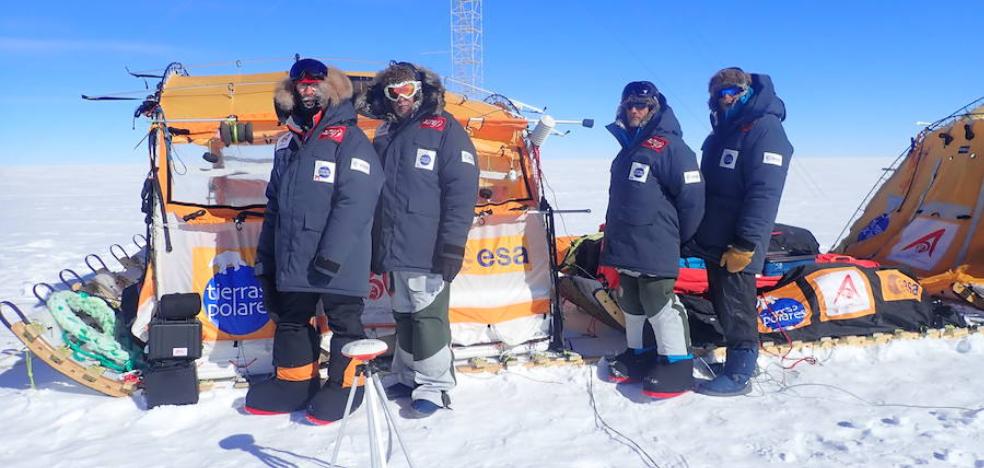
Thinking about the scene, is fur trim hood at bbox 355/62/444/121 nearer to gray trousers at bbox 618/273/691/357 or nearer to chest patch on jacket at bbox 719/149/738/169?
gray trousers at bbox 618/273/691/357

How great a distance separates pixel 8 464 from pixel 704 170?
13.8 feet

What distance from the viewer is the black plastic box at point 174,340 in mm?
3971

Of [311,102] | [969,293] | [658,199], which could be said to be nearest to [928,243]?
[969,293]

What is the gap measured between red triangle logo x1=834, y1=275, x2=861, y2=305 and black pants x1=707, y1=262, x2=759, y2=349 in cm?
120

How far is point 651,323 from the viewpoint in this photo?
418 cm

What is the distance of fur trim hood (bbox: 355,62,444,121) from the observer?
3.84m

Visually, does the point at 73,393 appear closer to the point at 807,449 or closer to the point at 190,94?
the point at 190,94

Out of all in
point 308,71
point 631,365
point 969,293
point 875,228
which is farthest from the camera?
point 875,228

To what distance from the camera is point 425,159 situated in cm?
373

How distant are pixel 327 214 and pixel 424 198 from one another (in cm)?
54

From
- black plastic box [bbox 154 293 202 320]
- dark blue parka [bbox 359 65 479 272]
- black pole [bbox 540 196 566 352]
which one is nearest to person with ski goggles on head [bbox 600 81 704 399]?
black pole [bbox 540 196 566 352]

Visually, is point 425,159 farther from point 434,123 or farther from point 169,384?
point 169,384

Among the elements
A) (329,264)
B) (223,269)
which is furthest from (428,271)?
(223,269)

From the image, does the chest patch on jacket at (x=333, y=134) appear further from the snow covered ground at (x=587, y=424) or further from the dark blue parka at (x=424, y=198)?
the snow covered ground at (x=587, y=424)
